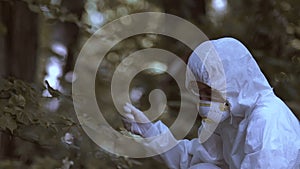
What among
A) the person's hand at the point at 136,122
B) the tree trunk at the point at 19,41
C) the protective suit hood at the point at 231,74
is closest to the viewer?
the protective suit hood at the point at 231,74

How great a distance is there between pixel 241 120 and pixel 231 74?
0.42 feet

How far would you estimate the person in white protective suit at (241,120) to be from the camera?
1.56m

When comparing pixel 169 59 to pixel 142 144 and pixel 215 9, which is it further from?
pixel 142 144

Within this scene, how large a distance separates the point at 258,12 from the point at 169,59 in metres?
0.50

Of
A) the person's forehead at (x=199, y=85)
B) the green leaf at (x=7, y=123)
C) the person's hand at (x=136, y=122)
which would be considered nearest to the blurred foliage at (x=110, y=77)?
the green leaf at (x=7, y=123)

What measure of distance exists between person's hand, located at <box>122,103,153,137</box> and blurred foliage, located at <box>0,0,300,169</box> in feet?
0.49

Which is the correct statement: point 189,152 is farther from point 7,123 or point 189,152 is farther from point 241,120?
point 7,123

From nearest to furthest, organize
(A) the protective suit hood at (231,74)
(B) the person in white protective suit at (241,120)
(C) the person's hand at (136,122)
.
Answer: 1. (B) the person in white protective suit at (241,120)
2. (A) the protective suit hood at (231,74)
3. (C) the person's hand at (136,122)

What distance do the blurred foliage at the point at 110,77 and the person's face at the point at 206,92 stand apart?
0.38 meters

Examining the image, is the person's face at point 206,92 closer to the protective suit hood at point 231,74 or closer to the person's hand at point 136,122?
the protective suit hood at point 231,74

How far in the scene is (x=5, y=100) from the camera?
1.83 metres

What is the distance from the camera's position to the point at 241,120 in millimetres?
1722

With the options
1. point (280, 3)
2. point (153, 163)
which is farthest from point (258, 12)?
point (153, 163)

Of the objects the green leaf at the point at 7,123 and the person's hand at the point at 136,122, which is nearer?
the green leaf at the point at 7,123
